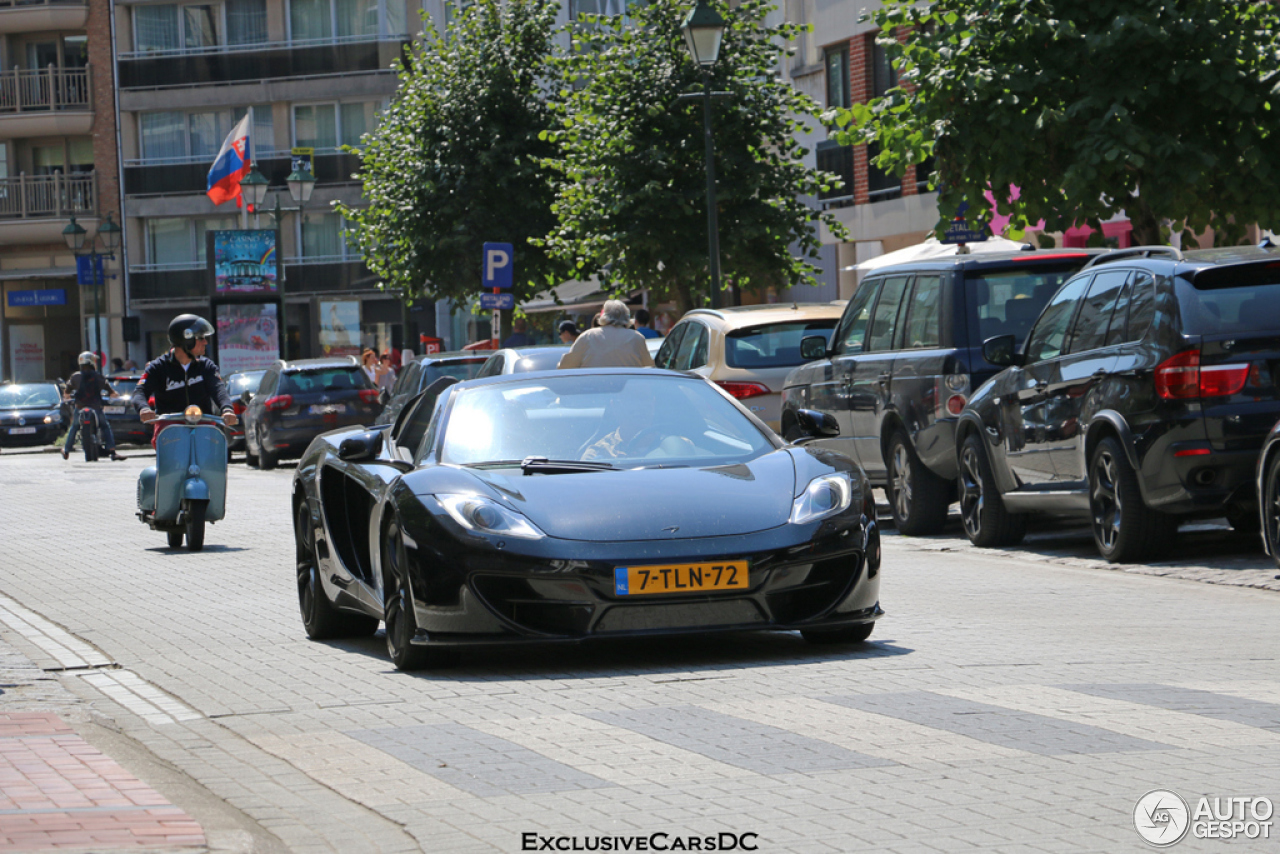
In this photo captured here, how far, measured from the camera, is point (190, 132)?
71.7 metres

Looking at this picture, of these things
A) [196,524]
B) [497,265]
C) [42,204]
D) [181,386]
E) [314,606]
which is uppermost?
[42,204]

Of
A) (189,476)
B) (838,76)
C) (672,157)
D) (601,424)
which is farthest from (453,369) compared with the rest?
(838,76)

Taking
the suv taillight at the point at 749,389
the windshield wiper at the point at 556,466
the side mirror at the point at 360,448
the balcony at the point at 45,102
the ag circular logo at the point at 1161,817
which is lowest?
the ag circular logo at the point at 1161,817

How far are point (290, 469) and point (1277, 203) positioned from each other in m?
17.8

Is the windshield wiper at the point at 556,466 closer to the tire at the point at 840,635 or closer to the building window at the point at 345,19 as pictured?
the tire at the point at 840,635

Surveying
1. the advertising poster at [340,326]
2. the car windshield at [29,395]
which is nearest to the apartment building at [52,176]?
the advertising poster at [340,326]

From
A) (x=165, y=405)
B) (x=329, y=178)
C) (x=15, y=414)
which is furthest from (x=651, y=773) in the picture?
(x=329, y=178)

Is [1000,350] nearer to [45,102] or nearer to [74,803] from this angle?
[74,803]

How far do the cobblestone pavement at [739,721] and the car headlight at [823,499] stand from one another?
0.57 m

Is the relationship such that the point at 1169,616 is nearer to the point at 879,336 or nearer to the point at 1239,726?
the point at 1239,726

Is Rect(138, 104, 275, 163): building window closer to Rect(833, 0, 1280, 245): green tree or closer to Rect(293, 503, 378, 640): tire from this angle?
Rect(833, 0, 1280, 245): green tree

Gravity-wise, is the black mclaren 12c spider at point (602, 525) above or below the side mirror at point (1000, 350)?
below

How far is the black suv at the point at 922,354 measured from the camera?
50.9ft

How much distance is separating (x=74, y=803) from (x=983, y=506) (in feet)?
31.9
